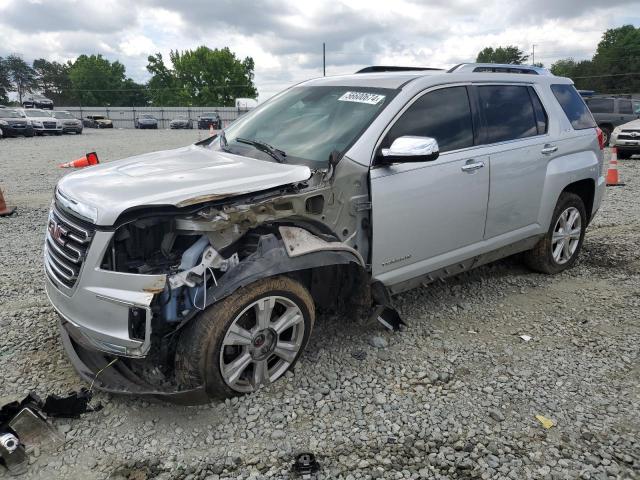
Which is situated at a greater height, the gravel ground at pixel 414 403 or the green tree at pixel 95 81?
the green tree at pixel 95 81

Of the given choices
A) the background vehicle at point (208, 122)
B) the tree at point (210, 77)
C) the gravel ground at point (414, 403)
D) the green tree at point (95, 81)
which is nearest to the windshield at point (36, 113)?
the background vehicle at point (208, 122)

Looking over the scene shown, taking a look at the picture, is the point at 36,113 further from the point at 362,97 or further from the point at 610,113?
the point at 362,97

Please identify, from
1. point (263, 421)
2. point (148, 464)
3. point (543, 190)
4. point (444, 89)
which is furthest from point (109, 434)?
point (543, 190)

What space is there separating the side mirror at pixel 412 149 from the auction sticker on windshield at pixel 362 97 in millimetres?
522

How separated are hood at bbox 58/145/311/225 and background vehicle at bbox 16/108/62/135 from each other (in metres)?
31.1

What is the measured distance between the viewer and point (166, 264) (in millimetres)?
2850

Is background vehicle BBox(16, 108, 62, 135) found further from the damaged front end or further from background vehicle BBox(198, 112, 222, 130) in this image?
the damaged front end

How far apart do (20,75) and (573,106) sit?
117 m

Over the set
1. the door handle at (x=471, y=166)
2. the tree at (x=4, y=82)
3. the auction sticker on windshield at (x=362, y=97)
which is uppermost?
the tree at (x=4, y=82)

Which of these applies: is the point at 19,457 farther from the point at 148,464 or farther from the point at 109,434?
the point at 148,464

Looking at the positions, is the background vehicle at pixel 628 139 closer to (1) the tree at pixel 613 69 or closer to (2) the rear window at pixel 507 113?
(2) the rear window at pixel 507 113

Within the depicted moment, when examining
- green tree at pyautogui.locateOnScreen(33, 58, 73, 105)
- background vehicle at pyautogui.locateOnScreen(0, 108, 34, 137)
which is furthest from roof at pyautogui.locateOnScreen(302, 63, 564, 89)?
green tree at pyautogui.locateOnScreen(33, 58, 73, 105)

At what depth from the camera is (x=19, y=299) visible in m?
4.55

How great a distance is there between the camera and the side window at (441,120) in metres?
3.67
